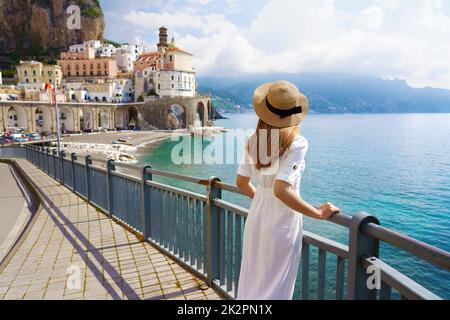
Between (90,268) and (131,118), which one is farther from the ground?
(131,118)

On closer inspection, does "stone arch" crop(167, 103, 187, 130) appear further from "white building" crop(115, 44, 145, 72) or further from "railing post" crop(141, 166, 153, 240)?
"railing post" crop(141, 166, 153, 240)

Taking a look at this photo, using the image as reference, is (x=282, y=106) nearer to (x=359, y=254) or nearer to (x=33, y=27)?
(x=359, y=254)

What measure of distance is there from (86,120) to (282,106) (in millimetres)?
91727

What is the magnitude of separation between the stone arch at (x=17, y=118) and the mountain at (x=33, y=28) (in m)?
45.0

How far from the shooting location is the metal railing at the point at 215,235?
77.3 inches

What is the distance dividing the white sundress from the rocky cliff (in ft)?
408

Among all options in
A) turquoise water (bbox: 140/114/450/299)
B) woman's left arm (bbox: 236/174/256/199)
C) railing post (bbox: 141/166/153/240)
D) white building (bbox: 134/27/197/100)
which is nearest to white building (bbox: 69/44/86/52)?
white building (bbox: 134/27/197/100)

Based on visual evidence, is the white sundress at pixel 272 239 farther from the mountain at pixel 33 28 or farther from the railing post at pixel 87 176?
the mountain at pixel 33 28

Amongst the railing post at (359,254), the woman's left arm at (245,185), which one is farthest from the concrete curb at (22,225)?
the railing post at (359,254)

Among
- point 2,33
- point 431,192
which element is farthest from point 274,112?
point 2,33

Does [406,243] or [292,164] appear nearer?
[406,243]

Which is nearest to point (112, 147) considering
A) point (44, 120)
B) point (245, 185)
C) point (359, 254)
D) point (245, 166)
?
point (44, 120)

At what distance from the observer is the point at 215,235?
4.07 m
